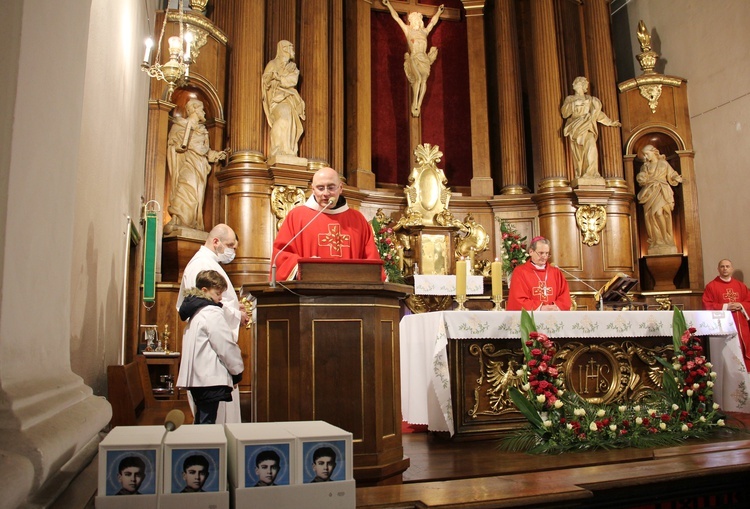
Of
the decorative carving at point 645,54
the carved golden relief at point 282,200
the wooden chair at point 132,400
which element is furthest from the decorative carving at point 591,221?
the wooden chair at point 132,400

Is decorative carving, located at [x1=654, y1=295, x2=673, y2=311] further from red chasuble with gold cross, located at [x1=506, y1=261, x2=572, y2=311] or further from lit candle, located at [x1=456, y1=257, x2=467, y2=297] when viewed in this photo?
lit candle, located at [x1=456, y1=257, x2=467, y2=297]

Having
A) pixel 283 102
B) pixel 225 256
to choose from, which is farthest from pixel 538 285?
pixel 283 102

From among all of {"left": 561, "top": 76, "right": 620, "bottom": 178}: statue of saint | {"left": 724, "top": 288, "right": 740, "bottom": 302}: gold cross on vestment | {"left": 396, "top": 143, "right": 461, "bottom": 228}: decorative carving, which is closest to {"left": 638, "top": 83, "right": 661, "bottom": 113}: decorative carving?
{"left": 561, "top": 76, "right": 620, "bottom": 178}: statue of saint

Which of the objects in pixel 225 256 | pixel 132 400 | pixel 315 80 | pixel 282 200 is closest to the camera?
pixel 132 400

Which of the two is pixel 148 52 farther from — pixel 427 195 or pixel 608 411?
pixel 427 195

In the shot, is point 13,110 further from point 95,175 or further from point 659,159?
point 659,159

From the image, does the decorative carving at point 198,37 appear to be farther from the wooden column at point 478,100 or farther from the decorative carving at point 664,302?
the decorative carving at point 664,302

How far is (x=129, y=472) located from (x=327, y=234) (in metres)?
3.38

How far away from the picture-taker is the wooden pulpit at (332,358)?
11.5ft

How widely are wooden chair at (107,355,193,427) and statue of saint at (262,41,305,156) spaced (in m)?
4.43

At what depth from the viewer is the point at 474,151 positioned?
11.0 m

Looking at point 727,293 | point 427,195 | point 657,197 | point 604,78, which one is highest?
point 604,78

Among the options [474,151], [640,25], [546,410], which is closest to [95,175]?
[546,410]

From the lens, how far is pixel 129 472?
1570 millimetres
